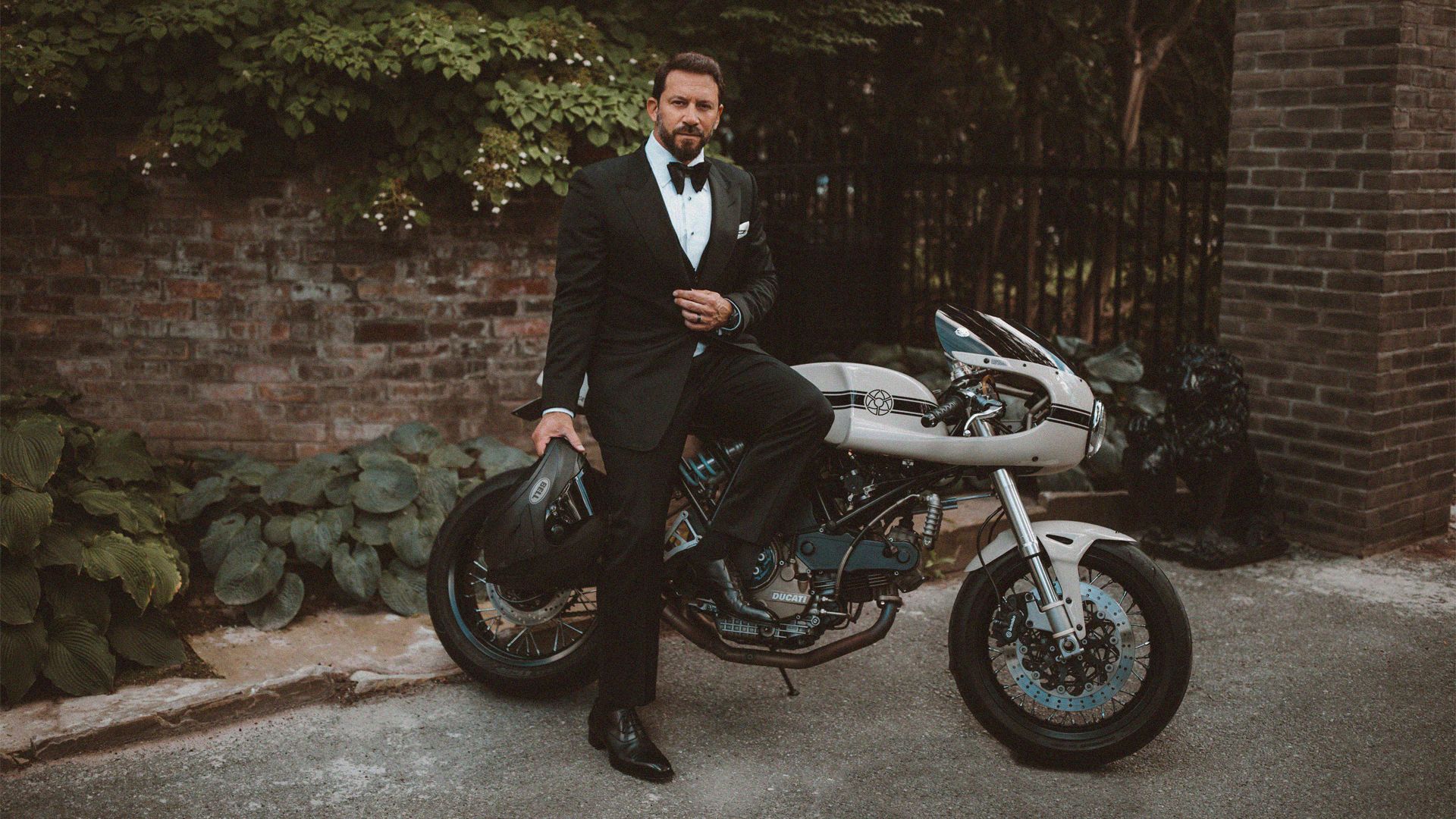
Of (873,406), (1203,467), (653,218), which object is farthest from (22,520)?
(1203,467)

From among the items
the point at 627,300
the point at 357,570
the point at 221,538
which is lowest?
the point at 357,570

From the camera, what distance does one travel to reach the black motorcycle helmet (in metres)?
3.98

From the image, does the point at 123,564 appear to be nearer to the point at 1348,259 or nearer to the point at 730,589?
the point at 730,589

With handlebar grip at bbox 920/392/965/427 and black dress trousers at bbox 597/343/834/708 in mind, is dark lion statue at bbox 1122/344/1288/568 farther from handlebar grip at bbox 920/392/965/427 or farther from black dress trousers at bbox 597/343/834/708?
black dress trousers at bbox 597/343/834/708

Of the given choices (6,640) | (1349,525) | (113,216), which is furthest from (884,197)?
(6,640)

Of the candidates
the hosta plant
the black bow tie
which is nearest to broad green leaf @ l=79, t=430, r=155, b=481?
the black bow tie

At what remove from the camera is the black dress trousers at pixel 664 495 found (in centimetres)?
398

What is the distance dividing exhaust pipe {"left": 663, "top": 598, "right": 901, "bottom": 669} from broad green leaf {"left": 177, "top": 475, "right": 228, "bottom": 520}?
1982 mm

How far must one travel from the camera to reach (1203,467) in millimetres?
5820

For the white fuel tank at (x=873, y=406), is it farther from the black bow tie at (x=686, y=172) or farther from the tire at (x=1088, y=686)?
the black bow tie at (x=686, y=172)

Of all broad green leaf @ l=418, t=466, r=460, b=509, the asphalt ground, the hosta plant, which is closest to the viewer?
the asphalt ground

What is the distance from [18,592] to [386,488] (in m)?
1.36

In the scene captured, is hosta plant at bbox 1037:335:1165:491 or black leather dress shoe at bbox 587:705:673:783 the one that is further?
hosta plant at bbox 1037:335:1165:491

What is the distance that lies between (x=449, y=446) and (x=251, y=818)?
2198 mm
